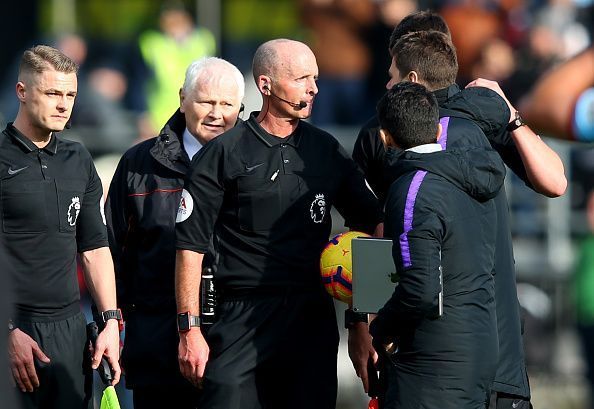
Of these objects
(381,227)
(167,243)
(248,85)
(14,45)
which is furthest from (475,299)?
(14,45)

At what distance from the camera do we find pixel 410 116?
15.9 feet

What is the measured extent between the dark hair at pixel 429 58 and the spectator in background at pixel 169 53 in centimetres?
754

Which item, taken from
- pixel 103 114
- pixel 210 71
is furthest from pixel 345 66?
pixel 210 71

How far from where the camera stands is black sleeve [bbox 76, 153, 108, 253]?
5789 millimetres

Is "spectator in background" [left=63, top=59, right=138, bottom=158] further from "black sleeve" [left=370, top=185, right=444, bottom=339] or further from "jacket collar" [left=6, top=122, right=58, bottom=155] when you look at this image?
"black sleeve" [left=370, top=185, right=444, bottom=339]

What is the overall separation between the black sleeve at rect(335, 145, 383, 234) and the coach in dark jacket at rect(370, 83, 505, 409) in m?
0.87

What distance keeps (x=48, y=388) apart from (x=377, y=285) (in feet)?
5.25

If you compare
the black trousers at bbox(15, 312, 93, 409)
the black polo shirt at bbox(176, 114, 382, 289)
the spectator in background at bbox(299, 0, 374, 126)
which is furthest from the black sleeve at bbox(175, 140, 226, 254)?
the spectator in background at bbox(299, 0, 374, 126)

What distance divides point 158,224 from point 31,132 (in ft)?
2.99

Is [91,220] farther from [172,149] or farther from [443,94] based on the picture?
[443,94]

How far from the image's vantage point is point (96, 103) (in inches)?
506

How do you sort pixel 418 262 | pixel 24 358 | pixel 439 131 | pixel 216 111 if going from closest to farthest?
1. pixel 418 262
2. pixel 439 131
3. pixel 24 358
4. pixel 216 111

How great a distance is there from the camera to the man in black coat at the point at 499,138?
5121 millimetres

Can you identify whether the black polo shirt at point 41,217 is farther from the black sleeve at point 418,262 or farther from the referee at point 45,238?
the black sleeve at point 418,262
